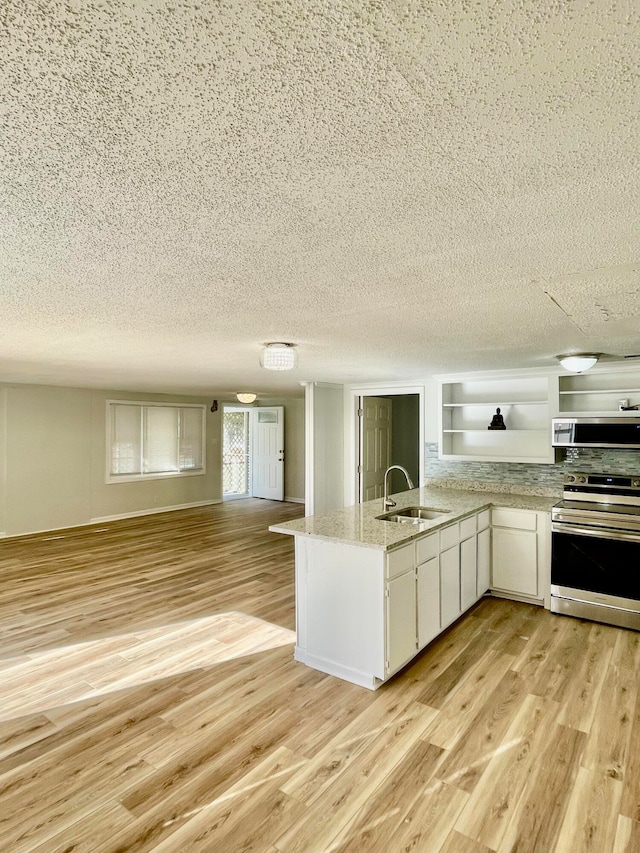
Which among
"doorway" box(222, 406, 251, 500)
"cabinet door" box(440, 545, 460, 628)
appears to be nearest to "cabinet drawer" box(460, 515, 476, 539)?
"cabinet door" box(440, 545, 460, 628)

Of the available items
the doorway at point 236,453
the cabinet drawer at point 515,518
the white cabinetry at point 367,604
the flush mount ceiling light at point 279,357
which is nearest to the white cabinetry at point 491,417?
the cabinet drawer at point 515,518

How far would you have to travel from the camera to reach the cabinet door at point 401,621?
280cm

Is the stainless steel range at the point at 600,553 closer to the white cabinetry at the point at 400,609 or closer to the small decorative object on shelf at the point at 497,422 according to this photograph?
the small decorative object on shelf at the point at 497,422

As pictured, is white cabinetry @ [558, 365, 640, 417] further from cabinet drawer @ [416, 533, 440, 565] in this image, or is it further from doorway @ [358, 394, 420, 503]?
doorway @ [358, 394, 420, 503]

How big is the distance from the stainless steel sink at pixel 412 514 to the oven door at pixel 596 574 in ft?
3.10

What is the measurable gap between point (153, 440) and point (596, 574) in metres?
6.80

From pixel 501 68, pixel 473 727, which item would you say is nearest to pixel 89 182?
pixel 501 68

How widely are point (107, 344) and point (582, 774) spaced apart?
3624 mm

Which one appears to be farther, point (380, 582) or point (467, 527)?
point (467, 527)

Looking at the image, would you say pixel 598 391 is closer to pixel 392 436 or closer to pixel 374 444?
pixel 374 444

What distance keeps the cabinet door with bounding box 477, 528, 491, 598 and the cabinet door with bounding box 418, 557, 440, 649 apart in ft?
2.78

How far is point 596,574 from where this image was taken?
367 cm

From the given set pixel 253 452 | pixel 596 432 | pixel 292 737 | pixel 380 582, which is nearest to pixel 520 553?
pixel 596 432

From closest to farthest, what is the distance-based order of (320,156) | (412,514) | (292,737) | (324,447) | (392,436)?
(320,156) → (292,737) → (412,514) → (324,447) → (392,436)
